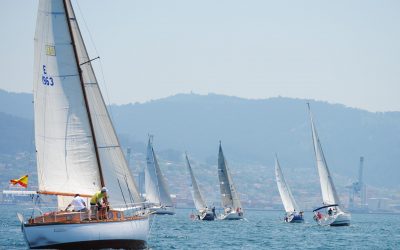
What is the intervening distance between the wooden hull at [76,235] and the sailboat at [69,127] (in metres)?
0.07

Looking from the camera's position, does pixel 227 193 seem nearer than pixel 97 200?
No

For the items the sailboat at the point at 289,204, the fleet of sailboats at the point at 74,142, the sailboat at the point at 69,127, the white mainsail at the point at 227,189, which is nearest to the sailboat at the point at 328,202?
the sailboat at the point at 289,204

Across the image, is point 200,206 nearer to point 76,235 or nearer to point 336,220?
point 336,220

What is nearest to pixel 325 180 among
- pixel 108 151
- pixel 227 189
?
pixel 227 189

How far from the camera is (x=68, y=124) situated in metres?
44.0

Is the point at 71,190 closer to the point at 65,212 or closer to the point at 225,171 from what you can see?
the point at 65,212

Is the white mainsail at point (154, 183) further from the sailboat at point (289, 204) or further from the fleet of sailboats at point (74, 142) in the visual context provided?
the fleet of sailboats at point (74, 142)

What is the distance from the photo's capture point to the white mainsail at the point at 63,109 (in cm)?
4334

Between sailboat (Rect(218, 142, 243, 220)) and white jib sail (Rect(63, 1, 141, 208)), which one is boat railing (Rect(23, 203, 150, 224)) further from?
sailboat (Rect(218, 142, 243, 220))

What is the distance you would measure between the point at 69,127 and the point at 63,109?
866 mm

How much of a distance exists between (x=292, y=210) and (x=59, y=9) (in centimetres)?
8348

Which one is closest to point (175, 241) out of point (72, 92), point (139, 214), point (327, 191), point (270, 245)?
point (270, 245)

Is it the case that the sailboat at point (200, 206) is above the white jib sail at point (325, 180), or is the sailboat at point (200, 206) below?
below

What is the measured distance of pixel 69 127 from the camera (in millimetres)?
43969
